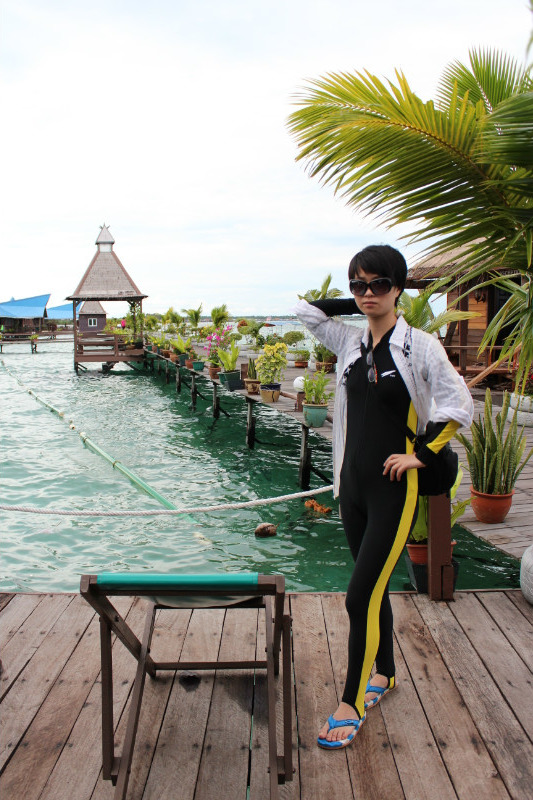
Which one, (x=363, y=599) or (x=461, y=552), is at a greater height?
(x=363, y=599)

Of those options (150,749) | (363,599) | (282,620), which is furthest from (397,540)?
(150,749)

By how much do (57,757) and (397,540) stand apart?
1474mm

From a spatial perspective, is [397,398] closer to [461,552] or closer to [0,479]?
[461,552]

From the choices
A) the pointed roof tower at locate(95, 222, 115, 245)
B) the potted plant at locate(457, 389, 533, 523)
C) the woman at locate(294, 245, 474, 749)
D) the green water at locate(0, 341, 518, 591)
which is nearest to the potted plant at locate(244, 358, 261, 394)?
the green water at locate(0, 341, 518, 591)

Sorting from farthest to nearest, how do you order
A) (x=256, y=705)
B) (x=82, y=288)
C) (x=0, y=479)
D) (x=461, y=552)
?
(x=82, y=288), (x=0, y=479), (x=461, y=552), (x=256, y=705)

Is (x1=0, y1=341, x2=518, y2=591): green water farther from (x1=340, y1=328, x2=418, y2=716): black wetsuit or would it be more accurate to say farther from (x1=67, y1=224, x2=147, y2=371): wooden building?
(x1=67, y1=224, x2=147, y2=371): wooden building

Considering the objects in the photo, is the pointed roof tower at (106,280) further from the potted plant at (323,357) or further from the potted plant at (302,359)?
the potted plant at (323,357)

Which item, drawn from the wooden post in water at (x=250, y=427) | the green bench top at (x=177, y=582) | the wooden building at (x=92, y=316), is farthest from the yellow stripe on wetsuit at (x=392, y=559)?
the wooden building at (x=92, y=316)

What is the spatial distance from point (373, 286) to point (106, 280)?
31.6m

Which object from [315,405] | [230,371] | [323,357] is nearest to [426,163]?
[315,405]

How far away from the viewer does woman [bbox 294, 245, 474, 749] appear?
2215mm

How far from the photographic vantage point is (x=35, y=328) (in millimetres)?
56438

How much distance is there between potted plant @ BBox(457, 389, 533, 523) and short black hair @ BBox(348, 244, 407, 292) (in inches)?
125

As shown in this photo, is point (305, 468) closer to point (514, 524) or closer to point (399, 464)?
point (514, 524)
